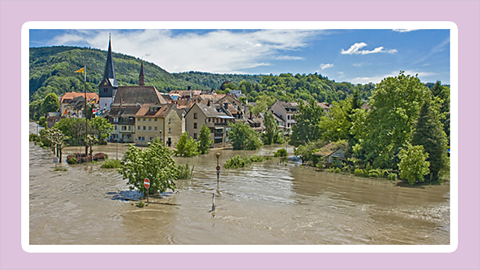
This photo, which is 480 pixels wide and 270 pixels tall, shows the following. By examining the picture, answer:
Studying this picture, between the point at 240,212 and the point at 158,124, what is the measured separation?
40.1m

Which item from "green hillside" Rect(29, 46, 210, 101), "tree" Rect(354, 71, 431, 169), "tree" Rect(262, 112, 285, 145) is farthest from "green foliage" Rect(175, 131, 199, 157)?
"green hillside" Rect(29, 46, 210, 101)

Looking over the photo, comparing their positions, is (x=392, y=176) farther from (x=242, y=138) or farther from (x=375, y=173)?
(x=242, y=138)

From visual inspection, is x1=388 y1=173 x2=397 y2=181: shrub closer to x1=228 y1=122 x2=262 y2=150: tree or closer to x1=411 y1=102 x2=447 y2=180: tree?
x1=411 y1=102 x2=447 y2=180: tree

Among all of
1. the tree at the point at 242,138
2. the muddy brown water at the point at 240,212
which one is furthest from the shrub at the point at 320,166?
the tree at the point at 242,138

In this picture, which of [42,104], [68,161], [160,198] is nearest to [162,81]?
[42,104]

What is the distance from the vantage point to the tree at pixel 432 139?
26.6 m

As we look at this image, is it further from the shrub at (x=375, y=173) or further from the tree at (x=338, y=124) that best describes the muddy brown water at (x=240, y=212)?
the tree at (x=338, y=124)

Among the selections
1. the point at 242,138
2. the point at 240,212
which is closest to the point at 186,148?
the point at 242,138

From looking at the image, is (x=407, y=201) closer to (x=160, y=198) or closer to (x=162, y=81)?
(x=160, y=198)

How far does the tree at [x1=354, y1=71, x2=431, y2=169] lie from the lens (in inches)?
1174

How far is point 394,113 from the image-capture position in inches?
1182

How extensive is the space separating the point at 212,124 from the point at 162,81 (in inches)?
5107

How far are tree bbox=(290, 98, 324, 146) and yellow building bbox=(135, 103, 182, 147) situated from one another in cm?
1865

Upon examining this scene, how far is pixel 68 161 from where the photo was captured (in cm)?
3397
